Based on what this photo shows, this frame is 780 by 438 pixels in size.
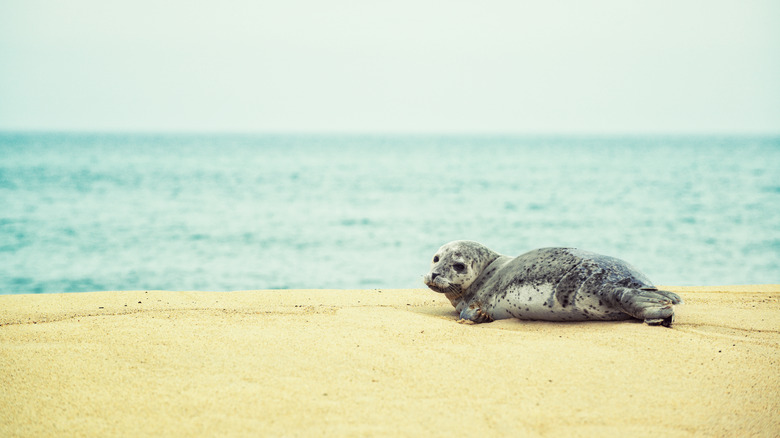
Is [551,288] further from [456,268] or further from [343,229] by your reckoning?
[343,229]

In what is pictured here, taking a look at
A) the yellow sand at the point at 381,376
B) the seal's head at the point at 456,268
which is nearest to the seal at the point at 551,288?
the seal's head at the point at 456,268

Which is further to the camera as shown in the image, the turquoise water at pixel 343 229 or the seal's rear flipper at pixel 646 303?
the turquoise water at pixel 343 229

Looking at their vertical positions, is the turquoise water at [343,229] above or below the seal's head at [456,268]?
below

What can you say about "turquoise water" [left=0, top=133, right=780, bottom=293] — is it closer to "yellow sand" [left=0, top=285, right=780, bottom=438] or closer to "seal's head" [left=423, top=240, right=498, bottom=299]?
"seal's head" [left=423, top=240, right=498, bottom=299]

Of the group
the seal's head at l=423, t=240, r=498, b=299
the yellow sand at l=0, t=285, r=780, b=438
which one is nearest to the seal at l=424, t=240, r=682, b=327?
the seal's head at l=423, t=240, r=498, b=299

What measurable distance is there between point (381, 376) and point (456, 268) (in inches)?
84.2

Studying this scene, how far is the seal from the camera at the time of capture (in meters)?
4.62

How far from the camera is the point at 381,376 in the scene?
353 centimetres

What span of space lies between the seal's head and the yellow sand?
12.4 inches


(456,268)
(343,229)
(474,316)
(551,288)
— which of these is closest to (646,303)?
(551,288)

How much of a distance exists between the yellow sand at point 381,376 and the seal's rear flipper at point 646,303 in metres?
0.12

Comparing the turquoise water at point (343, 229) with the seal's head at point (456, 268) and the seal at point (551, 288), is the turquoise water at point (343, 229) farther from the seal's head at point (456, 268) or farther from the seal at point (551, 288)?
the seal at point (551, 288)

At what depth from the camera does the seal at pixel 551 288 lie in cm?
462

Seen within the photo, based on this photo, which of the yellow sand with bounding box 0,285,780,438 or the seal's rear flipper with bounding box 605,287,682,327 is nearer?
the yellow sand with bounding box 0,285,780,438
